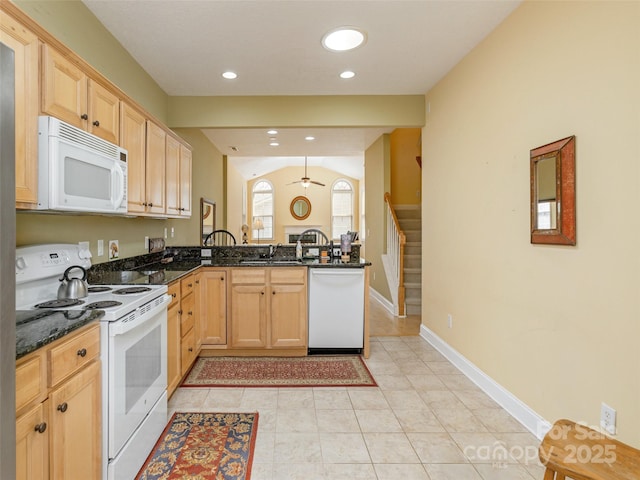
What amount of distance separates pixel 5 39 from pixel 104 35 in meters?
1.45

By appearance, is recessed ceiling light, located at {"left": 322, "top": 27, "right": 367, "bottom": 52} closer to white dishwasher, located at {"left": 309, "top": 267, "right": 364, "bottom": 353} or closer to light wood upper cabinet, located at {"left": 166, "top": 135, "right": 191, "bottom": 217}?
light wood upper cabinet, located at {"left": 166, "top": 135, "right": 191, "bottom": 217}

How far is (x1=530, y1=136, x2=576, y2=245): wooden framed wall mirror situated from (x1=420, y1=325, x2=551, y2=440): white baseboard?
109 cm

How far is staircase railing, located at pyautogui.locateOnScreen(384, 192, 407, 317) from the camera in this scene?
4785 mm

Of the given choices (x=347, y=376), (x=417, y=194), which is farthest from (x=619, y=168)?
(x=417, y=194)

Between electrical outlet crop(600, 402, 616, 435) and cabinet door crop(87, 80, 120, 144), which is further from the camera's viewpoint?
cabinet door crop(87, 80, 120, 144)

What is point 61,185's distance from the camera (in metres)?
1.53

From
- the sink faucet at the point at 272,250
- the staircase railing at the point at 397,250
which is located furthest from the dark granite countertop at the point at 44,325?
the staircase railing at the point at 397,250

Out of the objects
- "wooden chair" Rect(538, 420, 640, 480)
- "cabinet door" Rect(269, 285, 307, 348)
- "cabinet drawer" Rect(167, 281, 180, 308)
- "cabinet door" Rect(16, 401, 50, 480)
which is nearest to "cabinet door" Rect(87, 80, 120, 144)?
"cabinet drawer" Rect(167, 281, 180, 308)

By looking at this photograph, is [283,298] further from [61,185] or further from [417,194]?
[417,194]

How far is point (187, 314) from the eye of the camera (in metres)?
2.81

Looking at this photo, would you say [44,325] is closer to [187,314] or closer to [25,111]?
[25,111]

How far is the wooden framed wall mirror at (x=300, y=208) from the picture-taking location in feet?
37.3

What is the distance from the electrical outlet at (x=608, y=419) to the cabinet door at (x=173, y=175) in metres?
3.26

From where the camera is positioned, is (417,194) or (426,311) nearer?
(426,311)
